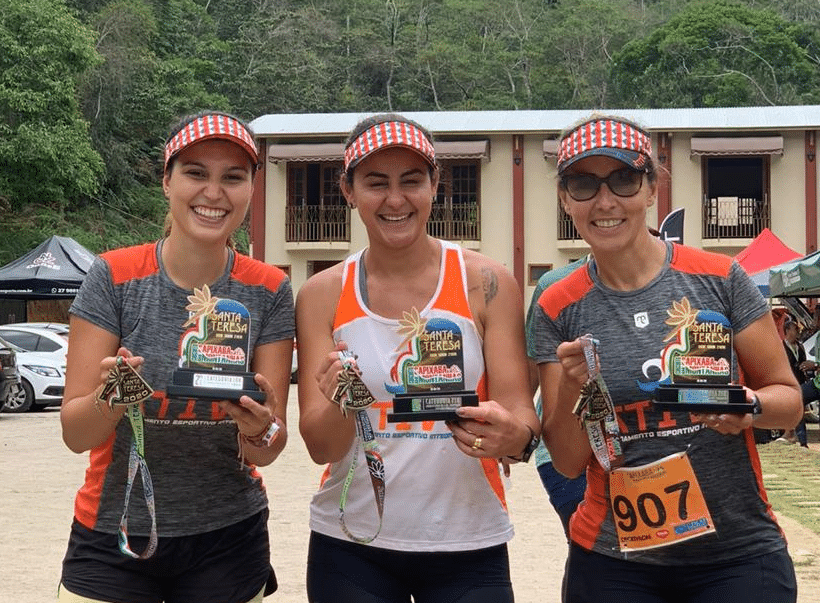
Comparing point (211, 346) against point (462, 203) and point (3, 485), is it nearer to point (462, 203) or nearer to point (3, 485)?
point (3, 485)

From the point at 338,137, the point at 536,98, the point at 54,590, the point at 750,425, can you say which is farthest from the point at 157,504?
the point at 536,98

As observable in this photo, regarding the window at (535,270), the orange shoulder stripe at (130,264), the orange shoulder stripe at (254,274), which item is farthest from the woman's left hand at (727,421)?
the window at (535,270)

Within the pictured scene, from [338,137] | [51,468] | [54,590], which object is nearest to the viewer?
[54,590]

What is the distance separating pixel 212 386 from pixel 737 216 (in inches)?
1390

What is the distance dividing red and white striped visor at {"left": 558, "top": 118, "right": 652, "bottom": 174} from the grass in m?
6.71

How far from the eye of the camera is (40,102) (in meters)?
37.7

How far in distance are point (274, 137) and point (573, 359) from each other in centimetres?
3488

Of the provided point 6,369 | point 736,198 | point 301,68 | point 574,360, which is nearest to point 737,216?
point 736,198

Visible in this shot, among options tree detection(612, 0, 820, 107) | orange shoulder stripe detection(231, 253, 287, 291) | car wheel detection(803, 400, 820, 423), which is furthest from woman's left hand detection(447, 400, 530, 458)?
tree detection(612, 0, 820, 107)

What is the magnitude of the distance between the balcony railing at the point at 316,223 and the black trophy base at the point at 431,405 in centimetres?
3492

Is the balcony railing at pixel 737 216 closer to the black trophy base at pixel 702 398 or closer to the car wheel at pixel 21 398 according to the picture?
the car wheel at pixel 21 398

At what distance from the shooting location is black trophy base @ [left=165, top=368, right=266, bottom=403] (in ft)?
10.9

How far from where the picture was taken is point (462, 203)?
38469mm

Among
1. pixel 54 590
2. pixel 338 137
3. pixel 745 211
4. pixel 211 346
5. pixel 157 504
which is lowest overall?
pixel 54 590
